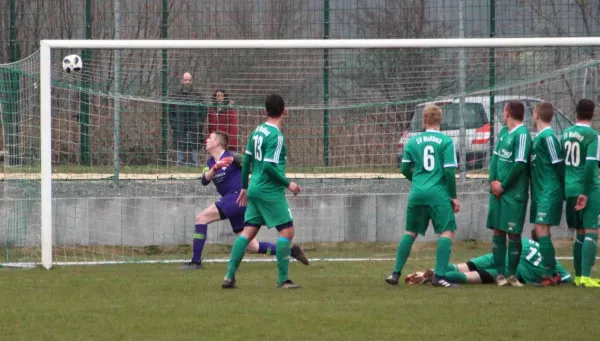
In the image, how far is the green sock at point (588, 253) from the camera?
10.6 meters

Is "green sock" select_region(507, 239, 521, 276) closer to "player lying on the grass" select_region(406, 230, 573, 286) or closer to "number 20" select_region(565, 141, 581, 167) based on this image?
"player lying on the grass" select_region(406, 230, 573, 286)

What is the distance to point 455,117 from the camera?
48.6ft

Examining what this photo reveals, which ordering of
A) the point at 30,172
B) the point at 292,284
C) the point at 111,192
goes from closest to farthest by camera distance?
the point at 292,284
the point at 30,172
the point at 111,192

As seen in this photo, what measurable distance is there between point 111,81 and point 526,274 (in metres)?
6.32

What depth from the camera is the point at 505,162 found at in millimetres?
10711

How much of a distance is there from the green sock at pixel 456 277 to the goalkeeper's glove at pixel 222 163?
10.9 feet

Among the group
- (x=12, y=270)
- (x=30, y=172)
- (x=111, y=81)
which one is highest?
(x=111, y=81)

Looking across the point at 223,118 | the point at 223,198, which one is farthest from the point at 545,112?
the point at 223,118

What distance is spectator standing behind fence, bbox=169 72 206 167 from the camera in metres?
14.9

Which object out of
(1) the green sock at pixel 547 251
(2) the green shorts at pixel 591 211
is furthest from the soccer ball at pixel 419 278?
(2) the green shorts at pixel 591 211

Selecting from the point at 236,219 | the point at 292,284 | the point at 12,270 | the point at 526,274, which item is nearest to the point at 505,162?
the point at 526,274

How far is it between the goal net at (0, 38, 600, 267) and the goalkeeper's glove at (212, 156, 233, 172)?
182 cm

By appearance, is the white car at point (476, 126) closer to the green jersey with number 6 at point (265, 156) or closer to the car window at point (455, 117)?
the car window at point (455, 117)

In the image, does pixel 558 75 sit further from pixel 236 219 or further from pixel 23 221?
pixel 23 221
